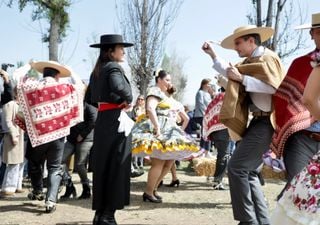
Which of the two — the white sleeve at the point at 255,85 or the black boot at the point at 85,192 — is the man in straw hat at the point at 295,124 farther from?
the black boot at the point at 85,192

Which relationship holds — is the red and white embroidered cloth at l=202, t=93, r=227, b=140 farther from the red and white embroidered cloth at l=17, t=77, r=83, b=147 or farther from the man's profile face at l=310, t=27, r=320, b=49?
the man's profile face at l=310, t=27, r=320, b=49

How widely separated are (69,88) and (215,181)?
122 inches

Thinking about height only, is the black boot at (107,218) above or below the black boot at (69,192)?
above

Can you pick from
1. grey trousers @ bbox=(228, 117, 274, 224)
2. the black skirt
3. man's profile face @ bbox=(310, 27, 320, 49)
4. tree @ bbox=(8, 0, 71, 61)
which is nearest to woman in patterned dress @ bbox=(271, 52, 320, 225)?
man's profile face @ bbox=(310, 27, 320, 49)

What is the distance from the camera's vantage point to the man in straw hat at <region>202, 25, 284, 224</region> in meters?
4.14

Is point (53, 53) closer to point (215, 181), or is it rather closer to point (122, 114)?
point (215, 181)

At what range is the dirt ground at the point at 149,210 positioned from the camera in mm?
5199

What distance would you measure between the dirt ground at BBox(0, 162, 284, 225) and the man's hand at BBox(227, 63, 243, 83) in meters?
1.84

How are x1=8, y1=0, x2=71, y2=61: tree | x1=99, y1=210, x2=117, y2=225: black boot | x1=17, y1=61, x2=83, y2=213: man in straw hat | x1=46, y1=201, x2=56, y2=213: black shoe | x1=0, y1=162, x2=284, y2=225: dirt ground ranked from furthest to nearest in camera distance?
x1=8, y1=0, x2=71, y2=61: tree
x1=17, y1=61, x2=83, y2=213: man in straw hat
x1=46, y1=201, x2=56, y2=213: black shoe
x1=0, y1=162, x2=284, y2=225: dirt ground
x1=99, y1=210, x2=117, y2=225: black boot

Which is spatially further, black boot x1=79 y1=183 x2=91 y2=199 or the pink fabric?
black boot x1=79 y1=183 x2=91 y2=199

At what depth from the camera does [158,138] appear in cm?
661

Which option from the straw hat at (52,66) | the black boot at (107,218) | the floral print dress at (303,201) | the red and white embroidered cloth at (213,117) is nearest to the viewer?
the floral print dress at (303,201)

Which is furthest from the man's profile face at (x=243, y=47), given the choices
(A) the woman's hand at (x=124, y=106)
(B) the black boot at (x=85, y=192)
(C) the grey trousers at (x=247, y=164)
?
(B) the black boot at (x=85, y=192)

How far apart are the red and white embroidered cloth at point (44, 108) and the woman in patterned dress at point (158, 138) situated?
3.87 feet
